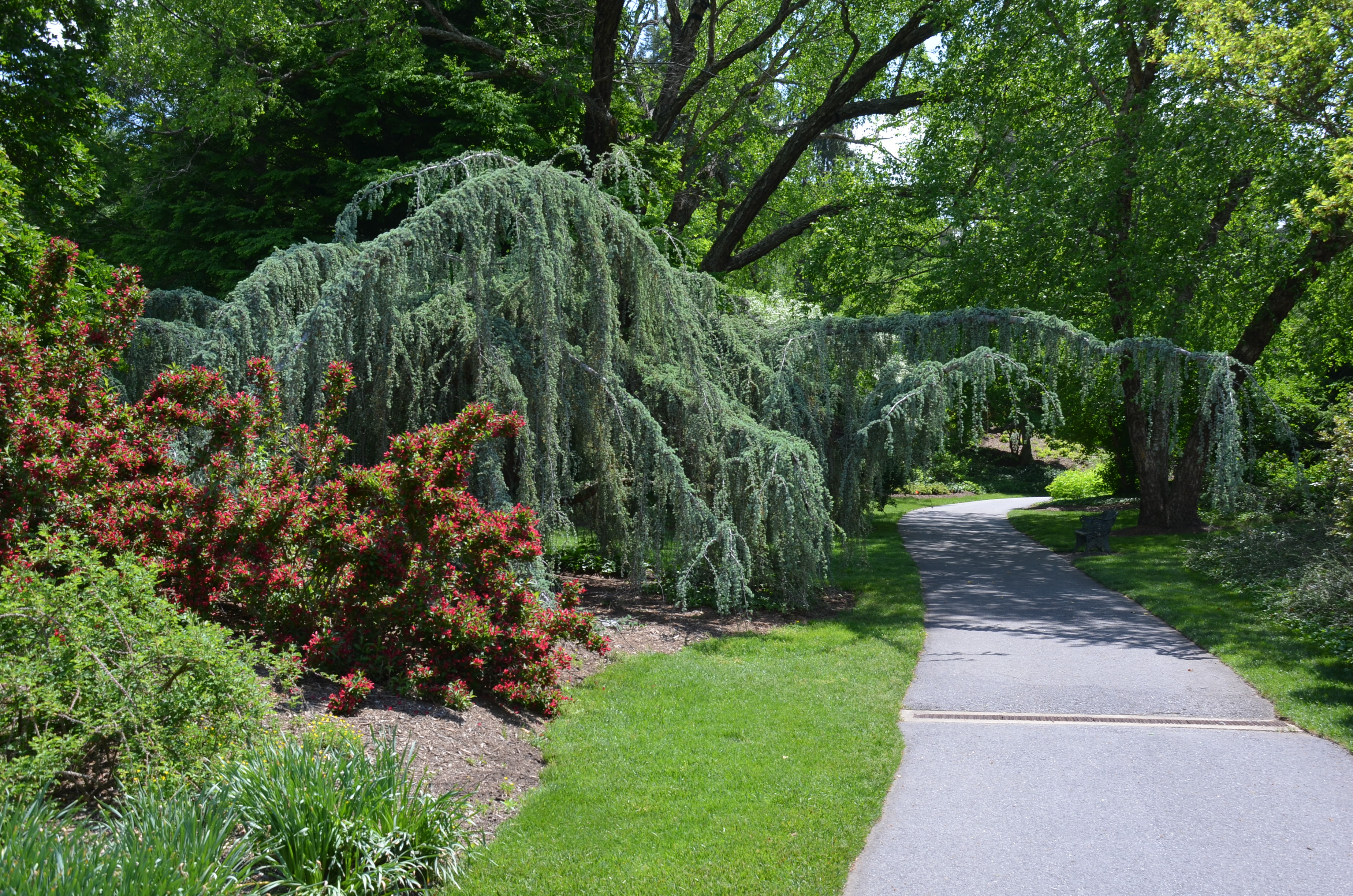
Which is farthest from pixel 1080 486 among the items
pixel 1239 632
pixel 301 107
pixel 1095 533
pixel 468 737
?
pixel 468 737

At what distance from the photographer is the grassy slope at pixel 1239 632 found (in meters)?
6.25

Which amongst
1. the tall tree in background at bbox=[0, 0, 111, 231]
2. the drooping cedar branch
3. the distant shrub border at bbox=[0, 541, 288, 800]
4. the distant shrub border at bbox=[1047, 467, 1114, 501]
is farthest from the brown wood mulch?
the distant shrub border at bbox=[1047, 467, 1114, 501]

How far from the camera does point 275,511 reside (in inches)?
207

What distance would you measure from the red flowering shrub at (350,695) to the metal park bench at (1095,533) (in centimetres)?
1256

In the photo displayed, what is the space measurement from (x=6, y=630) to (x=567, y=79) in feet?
32.9

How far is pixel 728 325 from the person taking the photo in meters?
10.7

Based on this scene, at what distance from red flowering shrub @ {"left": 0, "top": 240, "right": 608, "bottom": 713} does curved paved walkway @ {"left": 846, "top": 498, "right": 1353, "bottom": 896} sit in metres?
2.64

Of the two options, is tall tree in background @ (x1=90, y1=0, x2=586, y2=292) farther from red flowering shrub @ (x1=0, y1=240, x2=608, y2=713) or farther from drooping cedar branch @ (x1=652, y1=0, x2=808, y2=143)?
red flowering shrub @ (x1=0, y1=240, x2=608, y2=713)

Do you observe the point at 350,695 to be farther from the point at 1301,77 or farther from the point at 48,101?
the point at 1301,77

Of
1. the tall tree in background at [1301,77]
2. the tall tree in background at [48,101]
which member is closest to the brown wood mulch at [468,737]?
the tall tree in background at [48,101]

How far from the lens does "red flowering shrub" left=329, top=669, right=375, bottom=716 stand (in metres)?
4.91

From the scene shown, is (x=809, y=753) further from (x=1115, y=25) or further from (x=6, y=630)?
(x=1115, y=25)

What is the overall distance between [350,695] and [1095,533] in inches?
505

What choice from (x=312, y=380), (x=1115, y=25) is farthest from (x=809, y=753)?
(x=1115, y=25)
